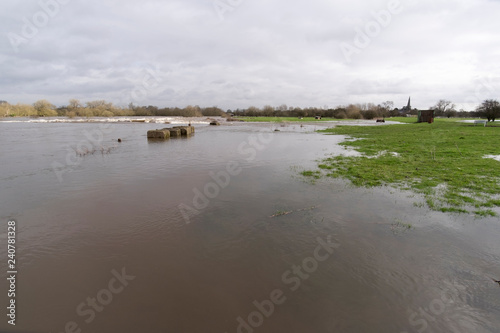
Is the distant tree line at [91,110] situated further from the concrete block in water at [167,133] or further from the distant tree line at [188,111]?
the concrete block in water at [167,133]

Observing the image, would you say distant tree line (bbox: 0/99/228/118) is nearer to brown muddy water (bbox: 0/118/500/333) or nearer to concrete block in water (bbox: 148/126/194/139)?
concrete block in water (bbox: 148/126/194/139)

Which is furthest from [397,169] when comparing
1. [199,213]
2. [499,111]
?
[499,111]

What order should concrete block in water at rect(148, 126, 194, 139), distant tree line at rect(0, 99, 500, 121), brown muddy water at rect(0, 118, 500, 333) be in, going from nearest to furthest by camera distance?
brown muddy water at rect(0, 118, 500, 333) → concrete block in water at rect(148, 126, 194, 139) → distant tree line at rect(0, 99, 500, 121)

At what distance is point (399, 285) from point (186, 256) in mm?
4701

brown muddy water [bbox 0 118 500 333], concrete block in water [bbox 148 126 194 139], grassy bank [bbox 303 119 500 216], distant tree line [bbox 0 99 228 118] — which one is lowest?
brown muddy water [bbox 0 118 500 333]

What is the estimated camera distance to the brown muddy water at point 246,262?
4102 millimetres

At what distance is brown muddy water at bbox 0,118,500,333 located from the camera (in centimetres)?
410

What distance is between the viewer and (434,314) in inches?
165

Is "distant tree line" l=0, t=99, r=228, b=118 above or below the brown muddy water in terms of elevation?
above

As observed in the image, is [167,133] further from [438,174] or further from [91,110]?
[91,110]

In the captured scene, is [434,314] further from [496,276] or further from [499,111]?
[499,111]

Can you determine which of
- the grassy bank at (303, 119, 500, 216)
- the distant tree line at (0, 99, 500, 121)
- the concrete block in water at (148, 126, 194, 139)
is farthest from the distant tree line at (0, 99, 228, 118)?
the grassy bank at (303, 119, 500, 216)

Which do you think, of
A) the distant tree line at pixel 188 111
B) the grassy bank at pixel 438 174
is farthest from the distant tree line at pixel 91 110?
the grassy bank at pixel 438 174

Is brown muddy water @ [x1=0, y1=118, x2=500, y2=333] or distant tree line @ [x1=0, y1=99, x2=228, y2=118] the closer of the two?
brown muddy water @ [x1=0, y1=118, x2=500, y2=333]
